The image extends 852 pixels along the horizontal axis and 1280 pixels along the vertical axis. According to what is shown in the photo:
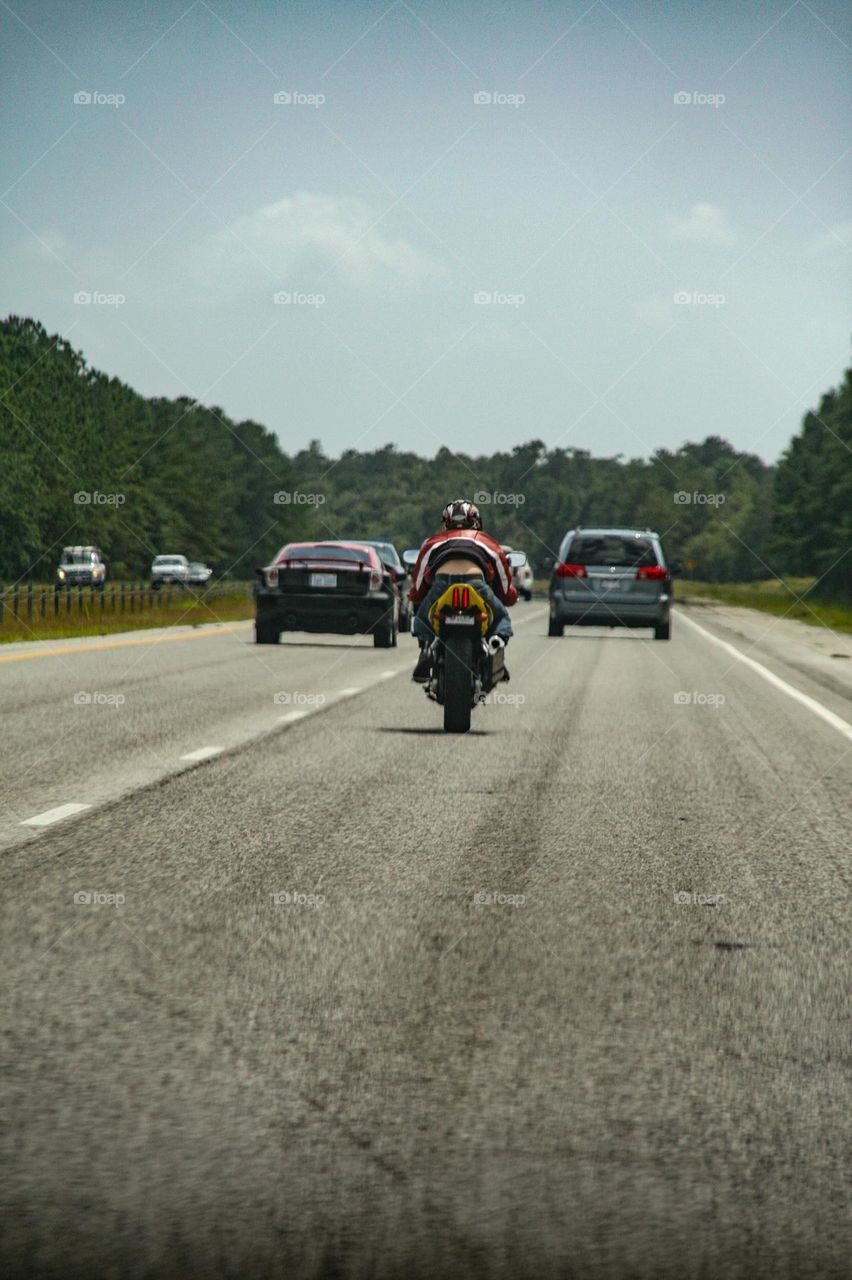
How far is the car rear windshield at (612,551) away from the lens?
104ft

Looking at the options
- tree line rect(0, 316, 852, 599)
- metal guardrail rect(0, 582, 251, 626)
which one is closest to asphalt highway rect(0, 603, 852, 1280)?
metal guardrail rect(0, 582, 251, 626)

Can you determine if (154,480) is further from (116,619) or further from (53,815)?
(53,815)

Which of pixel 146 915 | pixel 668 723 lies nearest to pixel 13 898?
pixel 146 915

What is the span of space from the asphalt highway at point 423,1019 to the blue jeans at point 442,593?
137cm

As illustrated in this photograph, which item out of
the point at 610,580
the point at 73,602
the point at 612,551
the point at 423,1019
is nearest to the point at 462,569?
the point at 423,1019

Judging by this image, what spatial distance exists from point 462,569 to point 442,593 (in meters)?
0.23

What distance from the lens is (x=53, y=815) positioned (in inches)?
355

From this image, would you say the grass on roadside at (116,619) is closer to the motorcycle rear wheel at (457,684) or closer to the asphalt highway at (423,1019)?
the motorcycle rear wheel at (457,684)

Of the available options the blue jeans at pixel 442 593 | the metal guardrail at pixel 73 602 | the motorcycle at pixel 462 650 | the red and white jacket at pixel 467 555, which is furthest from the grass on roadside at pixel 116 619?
the red and white jacket at pixel 467 555

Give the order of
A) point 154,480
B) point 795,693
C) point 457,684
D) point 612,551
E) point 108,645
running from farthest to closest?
point 154,480 → point 612,551 → point 108,645 → point 795,693 → point 457,684

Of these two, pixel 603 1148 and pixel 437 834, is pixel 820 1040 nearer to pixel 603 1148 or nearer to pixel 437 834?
pixel 603 1148

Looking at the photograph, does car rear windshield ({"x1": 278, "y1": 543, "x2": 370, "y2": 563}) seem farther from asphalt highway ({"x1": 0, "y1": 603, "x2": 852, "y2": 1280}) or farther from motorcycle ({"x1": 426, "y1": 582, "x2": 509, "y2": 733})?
asphalt highway ({"x1": 0, "y1": 603, "x2": 852, "y2": 1280})

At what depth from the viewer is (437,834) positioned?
8727 mm

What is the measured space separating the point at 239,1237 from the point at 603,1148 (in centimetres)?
98
